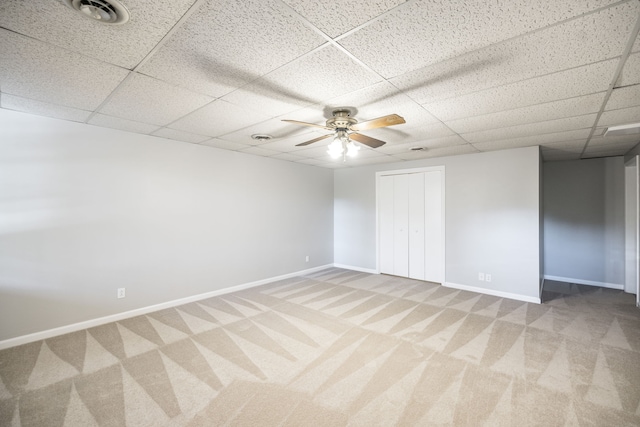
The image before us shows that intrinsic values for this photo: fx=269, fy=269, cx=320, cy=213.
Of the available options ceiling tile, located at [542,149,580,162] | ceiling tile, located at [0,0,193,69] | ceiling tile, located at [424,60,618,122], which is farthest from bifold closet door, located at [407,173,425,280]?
ceiling tile, located at [0,0,193,69]

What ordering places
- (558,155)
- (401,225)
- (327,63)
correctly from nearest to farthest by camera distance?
1. (327,63)
2. (558,155)
3. (401,225)

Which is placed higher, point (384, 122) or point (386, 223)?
point (384, 122)

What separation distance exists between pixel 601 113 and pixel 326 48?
297cm

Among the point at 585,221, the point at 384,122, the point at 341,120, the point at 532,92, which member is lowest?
the point at 585,221

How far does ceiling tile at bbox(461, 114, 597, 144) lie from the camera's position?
9.67ft

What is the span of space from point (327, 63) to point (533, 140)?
3.59 meters

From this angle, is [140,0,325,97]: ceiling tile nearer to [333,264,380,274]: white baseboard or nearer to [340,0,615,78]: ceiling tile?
[340,0,615,78]: ceiling tile

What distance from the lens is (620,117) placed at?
280 cm

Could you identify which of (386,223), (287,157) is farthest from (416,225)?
(287,157)

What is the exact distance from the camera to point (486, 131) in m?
3.40

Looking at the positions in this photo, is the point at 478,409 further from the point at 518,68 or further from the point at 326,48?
the point at 326,48

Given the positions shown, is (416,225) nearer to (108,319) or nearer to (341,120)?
(341,120)

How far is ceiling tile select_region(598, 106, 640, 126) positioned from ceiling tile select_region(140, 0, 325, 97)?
3113 mm

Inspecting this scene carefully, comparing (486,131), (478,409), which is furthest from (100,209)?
(486,131)
